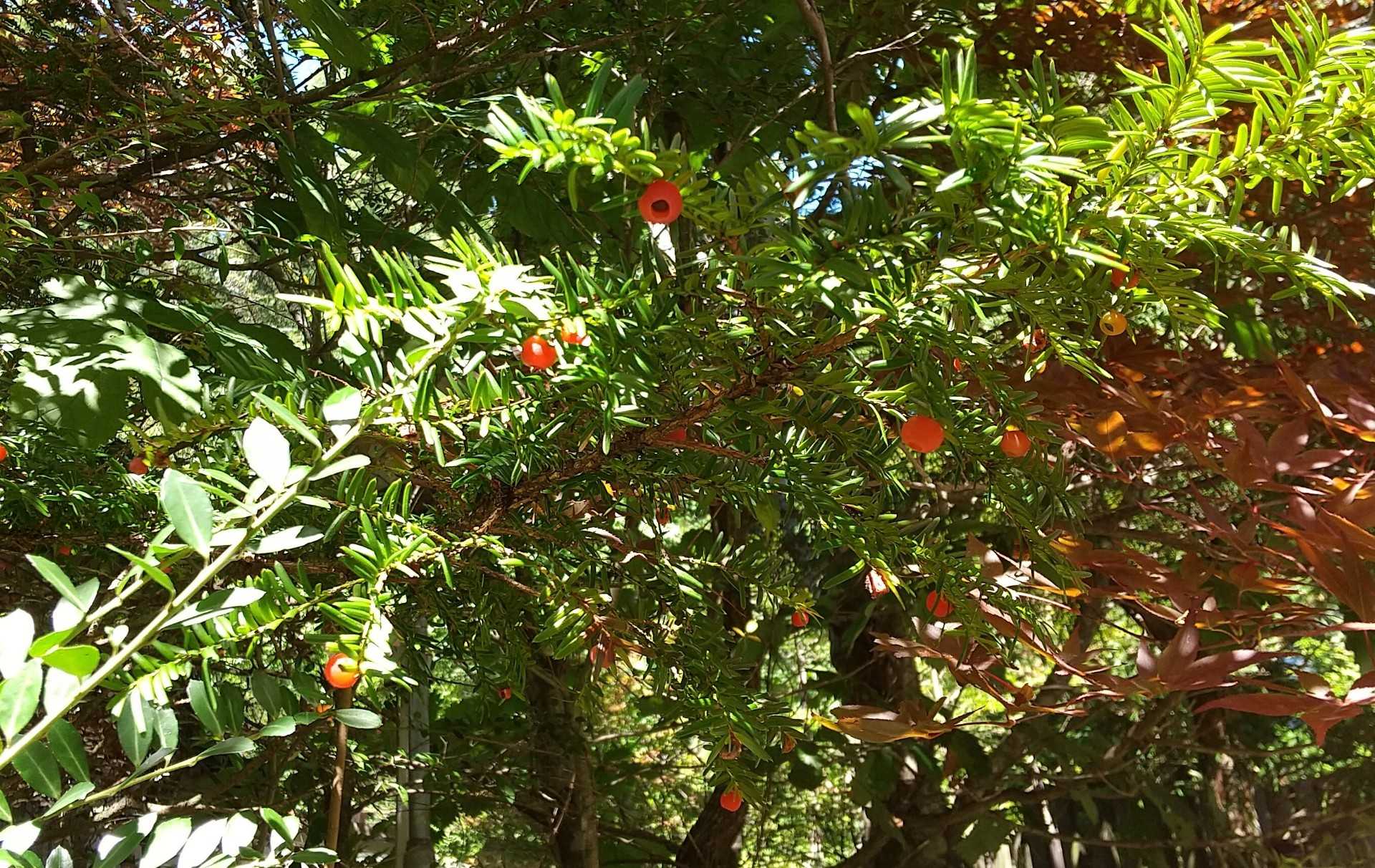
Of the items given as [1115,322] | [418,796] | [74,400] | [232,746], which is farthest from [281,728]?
[418,796]

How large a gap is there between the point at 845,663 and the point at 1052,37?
102 centimetres

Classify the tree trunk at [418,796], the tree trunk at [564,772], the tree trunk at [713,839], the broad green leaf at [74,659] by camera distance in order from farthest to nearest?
the tree trunk at [713,839] < the tree trunk at [564,772] < the tree trunk at [418,796] < the broad green leaf at [74,659]

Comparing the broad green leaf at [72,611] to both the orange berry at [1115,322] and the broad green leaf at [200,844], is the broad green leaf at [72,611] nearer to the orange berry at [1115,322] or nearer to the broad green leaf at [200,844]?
the broad green leaf at [200,844]

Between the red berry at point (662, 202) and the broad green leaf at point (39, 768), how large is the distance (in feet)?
0.94

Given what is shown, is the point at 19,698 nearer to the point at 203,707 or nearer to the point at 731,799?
the point at 203,707

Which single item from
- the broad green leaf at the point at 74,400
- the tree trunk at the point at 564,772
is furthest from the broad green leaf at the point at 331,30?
the tree trunk at the point at 564,772

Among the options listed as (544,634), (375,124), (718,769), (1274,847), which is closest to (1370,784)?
(1274,847)

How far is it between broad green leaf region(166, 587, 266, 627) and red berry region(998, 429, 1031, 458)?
0.38m

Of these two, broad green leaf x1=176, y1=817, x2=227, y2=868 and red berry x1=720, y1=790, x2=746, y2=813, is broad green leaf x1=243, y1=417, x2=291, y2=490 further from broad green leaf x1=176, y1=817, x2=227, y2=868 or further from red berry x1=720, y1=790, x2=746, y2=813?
red berry x1=720, y1=790, x2=746, y2=813

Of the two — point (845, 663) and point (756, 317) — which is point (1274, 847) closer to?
point (845, 663)

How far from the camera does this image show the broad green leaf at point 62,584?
29 cm

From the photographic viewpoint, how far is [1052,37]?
127 centimetres

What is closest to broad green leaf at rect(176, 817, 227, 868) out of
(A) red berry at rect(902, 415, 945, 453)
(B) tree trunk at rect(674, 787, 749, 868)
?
(A) red berry at rect(902, 415, 945, 453)

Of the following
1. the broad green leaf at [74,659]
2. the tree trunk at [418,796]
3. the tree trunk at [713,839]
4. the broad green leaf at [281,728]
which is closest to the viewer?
the broad green leaf at [74,659]
